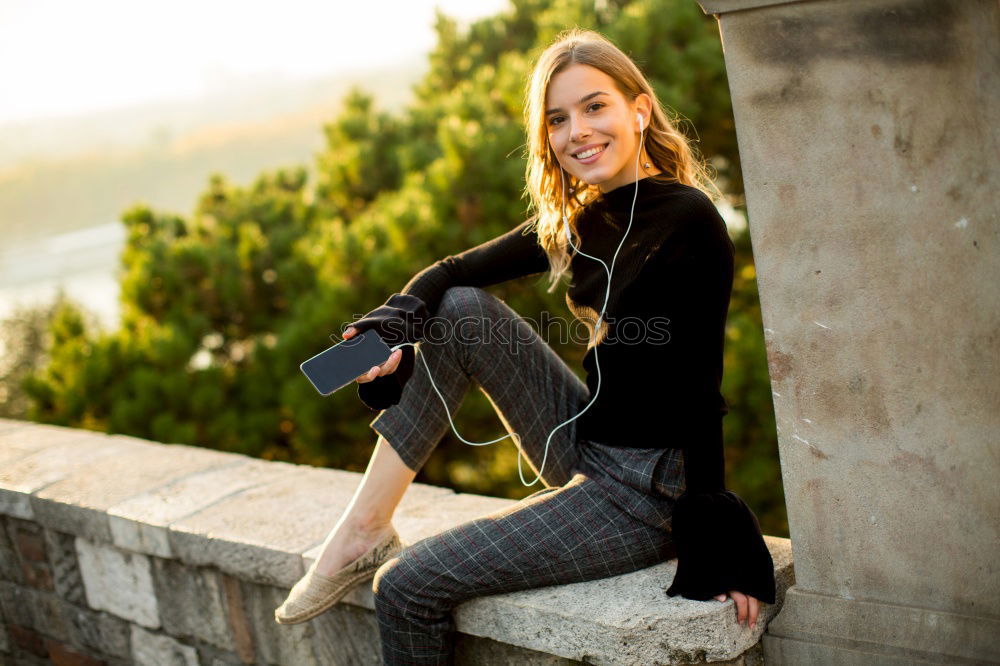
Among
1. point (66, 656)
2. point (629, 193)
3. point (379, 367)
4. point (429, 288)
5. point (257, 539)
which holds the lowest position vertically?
point (66, 656)

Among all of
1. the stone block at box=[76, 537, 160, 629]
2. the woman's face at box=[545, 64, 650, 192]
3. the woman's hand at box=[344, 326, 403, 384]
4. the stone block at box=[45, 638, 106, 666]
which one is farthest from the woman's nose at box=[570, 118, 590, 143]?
the stone block at box=[45, 638, 106, 666]

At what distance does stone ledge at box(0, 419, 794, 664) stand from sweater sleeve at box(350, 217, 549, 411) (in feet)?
1.47

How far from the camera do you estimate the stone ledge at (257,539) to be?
58.4 inches

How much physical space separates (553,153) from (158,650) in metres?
1.74

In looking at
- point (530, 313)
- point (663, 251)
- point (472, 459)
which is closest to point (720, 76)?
point (530, 313)

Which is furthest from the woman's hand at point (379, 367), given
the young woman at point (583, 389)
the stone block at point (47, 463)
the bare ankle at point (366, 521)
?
the stone block at point (47, 463)

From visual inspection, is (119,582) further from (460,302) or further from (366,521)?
(460,302)

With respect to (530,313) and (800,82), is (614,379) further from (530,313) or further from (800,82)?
(530,313)

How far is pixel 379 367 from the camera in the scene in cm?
168

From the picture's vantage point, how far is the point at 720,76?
3545 millimetres

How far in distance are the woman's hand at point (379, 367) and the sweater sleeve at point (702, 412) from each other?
1.61 ft

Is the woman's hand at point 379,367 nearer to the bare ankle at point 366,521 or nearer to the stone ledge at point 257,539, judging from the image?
the bare ankle at point 366,521

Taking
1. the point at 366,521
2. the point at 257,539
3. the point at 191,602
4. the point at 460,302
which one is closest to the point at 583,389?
the point at 460,302

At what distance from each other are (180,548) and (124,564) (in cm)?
32
